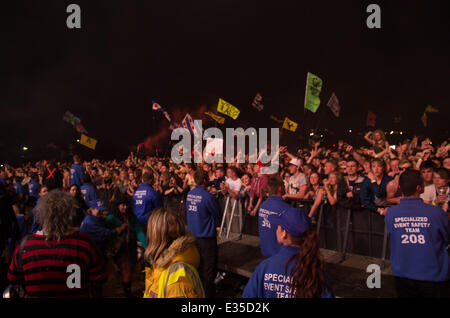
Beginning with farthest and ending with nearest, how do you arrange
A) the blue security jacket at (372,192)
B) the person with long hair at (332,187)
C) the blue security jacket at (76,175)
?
the blue security jacket at (76,175) < the person with long hair at (332,187) < the blue security jacket at (372,192)

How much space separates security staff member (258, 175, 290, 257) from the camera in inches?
178

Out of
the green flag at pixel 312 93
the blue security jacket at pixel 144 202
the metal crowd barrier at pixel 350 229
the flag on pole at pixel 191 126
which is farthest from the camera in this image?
the flag on pole at pixel 191 126

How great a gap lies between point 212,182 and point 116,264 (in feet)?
16.4

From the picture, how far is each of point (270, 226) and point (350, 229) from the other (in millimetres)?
3150

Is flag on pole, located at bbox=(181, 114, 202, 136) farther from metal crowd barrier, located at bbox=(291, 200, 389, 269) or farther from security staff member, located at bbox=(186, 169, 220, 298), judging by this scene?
security staff member, located at bbox=(186, 169, 220, 298)

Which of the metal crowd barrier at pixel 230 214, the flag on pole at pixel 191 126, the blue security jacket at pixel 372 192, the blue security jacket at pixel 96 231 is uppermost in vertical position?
the flag on pole at pixel 191 126

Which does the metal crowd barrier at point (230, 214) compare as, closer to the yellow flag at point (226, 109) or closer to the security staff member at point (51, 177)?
the security staff member at point (51, 177)

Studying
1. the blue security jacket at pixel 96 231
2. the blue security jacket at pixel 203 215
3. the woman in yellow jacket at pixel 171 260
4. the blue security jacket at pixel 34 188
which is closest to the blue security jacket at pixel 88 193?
the blue security jacket at pixel 96 231

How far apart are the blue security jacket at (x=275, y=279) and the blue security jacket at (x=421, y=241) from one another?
1724 mm

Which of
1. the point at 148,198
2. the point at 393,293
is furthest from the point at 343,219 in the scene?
the point at 148,198

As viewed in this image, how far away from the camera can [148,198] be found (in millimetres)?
6582

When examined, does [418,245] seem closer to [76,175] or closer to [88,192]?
[88,192]

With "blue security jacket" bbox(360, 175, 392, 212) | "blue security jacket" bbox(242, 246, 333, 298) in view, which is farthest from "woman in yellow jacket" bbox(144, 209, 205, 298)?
"blue security jacket" bbox(360, 175, 392, 212)

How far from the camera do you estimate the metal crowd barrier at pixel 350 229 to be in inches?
251
